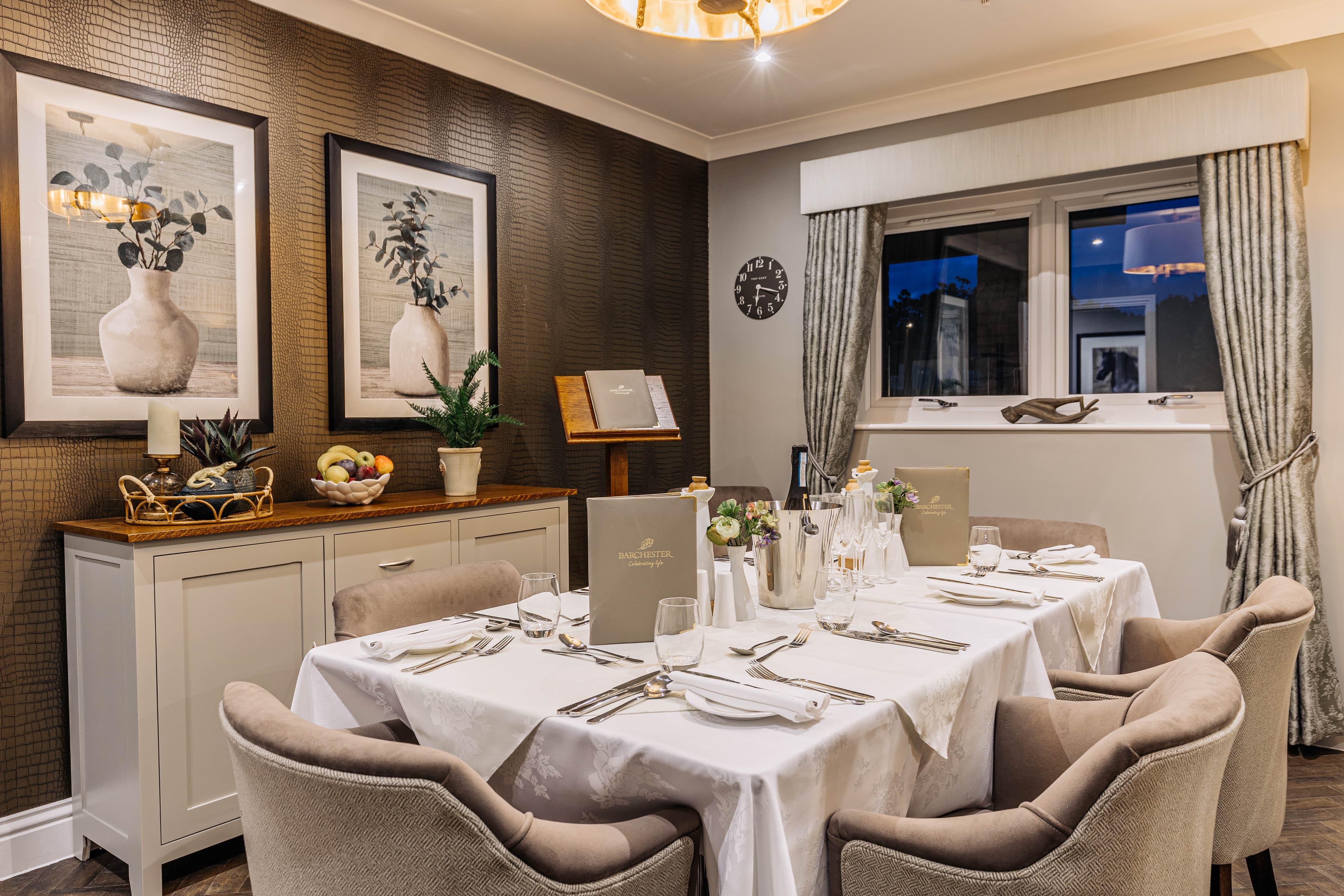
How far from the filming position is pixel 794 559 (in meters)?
2.01

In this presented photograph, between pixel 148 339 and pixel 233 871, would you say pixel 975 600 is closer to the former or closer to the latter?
pixel 233 871

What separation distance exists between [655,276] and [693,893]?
155 inches

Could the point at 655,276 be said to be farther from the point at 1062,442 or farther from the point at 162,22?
the point at 162,22

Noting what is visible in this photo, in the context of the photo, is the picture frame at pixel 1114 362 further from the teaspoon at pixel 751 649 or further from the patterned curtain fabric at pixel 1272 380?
the teaspoon at pixel 751 649

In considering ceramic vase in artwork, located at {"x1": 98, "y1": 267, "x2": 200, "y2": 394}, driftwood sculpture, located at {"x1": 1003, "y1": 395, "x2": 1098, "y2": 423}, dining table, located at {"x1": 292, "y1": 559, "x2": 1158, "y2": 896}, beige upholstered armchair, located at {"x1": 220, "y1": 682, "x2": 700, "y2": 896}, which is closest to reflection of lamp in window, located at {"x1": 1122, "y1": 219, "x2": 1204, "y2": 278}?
driftwood sculpture, located at {"x1": 1003, "y1": 395, "x2": 1098, "y2": 423}

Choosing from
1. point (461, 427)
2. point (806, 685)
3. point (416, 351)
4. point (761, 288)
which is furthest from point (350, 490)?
point (761, 288)

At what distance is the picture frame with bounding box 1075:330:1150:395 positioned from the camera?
13.2ft

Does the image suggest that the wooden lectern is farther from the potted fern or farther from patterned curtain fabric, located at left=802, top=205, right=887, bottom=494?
patterned curtain fabric, located at left=802, top=205, right=887, bottom=494

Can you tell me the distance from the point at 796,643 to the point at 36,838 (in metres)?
2.43

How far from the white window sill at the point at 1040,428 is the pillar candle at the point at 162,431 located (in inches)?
127

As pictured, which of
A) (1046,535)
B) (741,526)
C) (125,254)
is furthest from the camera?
(1046,535)

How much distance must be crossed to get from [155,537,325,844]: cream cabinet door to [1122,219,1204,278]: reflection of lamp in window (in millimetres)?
3705

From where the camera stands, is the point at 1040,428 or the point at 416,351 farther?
the point at 1040,428

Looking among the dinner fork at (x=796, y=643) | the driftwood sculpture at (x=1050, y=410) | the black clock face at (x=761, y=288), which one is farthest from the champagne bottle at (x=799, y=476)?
the dinner fork at (x=796, y=643)
